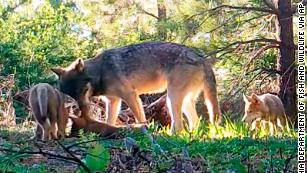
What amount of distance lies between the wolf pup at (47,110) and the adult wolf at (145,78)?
68.0 inches

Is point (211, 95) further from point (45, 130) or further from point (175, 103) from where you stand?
point (45, 130)

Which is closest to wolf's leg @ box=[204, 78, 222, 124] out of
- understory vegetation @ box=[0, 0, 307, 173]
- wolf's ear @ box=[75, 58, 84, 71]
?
understory vegetation @ box=[0, 0, 307, 173]

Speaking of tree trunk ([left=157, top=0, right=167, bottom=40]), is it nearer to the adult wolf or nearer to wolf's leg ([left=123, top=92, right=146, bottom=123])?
the adult wolf

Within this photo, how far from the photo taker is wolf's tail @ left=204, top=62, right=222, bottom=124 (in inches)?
423

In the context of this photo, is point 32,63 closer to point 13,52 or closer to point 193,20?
point 13,52

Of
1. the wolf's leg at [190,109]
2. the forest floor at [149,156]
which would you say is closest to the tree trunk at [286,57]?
the wolf's leg at [190,109]

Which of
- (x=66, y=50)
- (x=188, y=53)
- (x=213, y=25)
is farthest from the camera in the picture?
(x=66, y=50)

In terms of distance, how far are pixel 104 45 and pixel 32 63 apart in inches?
116

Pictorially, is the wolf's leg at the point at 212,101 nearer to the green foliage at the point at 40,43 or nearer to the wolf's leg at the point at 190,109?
the wolf's leg at the point at 190,109

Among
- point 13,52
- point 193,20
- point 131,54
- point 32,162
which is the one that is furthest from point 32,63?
point 32,162

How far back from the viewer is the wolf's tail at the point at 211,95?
10.7 metres

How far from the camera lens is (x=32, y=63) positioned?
18484 mm

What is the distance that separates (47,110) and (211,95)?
323 cm

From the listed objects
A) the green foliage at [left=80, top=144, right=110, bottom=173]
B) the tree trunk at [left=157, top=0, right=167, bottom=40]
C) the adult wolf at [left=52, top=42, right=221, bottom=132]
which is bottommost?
the green foliage at [left=80, top=144, right=110, bottom=173]
